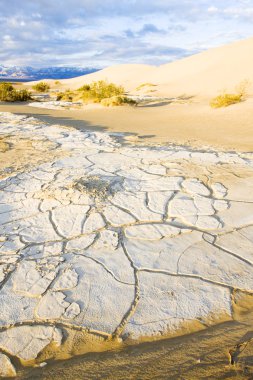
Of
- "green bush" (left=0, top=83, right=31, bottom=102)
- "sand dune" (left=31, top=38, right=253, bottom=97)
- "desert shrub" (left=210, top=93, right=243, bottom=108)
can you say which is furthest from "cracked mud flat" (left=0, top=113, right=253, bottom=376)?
"sand dune" (left=31, top=38, right=253, bottom=97)

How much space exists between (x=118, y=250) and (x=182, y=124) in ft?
19.7

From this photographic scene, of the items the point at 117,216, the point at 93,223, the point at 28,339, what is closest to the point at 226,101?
the point at 117,216

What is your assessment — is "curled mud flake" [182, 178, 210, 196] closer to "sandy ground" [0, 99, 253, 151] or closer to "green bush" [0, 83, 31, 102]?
"sandy ground" [0, 99, 253, 151]

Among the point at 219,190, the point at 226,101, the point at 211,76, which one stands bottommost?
the point at 219,190

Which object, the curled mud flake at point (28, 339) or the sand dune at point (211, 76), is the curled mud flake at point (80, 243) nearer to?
the curled mud flake at point (28, 339)

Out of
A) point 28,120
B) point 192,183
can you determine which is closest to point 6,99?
point 28,120

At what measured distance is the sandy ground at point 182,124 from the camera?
5895 mm

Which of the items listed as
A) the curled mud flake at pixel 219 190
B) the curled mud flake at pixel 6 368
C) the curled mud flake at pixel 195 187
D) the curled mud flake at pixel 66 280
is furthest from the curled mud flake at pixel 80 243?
the curled mud flake at pixel 219 190

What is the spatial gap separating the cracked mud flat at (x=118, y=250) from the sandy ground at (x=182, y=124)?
5.32 feet

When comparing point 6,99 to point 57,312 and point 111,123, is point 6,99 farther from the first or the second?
point 57,312

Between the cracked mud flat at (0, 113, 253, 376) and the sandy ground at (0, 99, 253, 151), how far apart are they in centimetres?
162

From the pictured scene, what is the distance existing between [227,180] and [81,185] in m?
1.70

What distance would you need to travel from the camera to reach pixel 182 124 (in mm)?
7801

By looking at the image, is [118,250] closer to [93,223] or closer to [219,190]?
[93,223]
